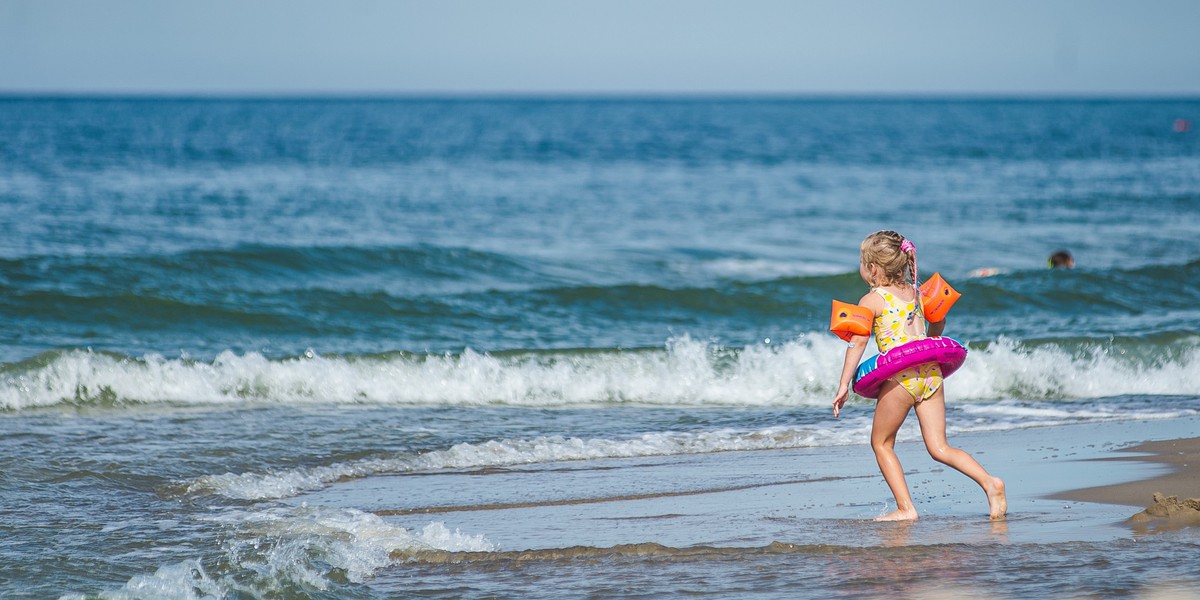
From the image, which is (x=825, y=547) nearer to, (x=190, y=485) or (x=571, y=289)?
(x=190, y=485)

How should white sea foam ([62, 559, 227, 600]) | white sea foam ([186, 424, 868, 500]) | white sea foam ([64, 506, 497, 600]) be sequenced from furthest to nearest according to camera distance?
1. white sea foam ([186, 424, 868, 500])
2. white sea foam ([64, 506, 497, 600])
3. white sea foam ([62, 559, 227, 600])

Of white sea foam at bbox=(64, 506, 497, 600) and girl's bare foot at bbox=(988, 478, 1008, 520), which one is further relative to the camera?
girl's bare foot at bbox=(988, 478, 1008, 520)

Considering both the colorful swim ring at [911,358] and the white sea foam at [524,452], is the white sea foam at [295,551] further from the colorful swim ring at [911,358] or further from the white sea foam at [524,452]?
the colorful swim ring at [911,358]

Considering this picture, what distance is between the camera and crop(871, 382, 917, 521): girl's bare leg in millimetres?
5484

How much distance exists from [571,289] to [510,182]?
16736 mm

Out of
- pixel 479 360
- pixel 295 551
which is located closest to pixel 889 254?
pixel 295 551

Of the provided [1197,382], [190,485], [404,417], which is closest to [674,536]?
[190,485]

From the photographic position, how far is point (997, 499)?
17.9ft

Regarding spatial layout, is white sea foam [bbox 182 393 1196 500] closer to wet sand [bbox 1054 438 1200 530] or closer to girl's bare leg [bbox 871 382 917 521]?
wet sand [bbox 1054 438 1200 530]

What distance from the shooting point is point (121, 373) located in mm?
9836

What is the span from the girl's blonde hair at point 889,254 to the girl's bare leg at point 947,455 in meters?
0.51

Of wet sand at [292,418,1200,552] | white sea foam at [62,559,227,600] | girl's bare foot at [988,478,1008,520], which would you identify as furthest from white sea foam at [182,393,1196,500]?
girl's bare foot at [988,478,1008,520]

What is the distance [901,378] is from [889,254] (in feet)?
1.91

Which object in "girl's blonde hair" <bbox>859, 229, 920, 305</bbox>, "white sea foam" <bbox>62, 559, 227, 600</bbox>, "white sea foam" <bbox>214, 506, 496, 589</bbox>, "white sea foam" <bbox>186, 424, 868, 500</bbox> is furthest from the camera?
"white sea foam" <bbox>186, 424, 868, 500</bbox>
